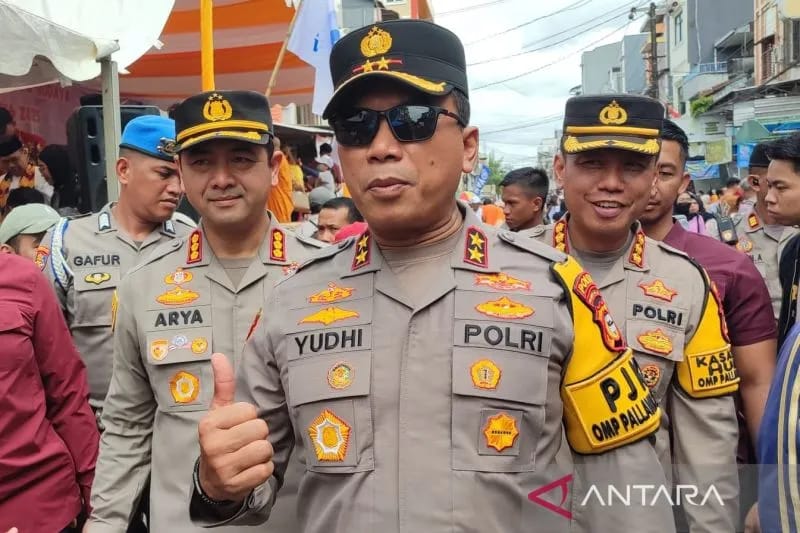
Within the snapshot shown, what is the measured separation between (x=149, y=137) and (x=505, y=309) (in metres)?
2.83

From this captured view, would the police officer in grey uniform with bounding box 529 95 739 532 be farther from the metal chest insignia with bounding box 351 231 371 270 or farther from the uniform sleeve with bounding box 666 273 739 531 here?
the metal chest insignia with bounding box 351 231 371 270

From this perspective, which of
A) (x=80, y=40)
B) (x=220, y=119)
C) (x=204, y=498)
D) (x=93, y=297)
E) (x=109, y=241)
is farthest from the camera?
(x=80, y=40)

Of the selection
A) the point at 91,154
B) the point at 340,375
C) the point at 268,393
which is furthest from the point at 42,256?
the point at 340,375

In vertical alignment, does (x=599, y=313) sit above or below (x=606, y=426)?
above

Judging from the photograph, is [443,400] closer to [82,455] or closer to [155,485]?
[155,485]

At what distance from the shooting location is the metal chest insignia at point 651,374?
8.72ft

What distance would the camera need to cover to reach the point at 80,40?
17.8 feet

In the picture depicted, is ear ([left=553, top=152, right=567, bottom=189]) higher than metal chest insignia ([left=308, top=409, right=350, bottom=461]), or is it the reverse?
ear ([left=553, top=152, right=567, bottom=189])

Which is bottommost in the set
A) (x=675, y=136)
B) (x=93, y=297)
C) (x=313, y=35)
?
(x=93, y=297)

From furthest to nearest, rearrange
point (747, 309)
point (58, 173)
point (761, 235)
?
point (58, 173) → point (761, 235) → point (747, 309)

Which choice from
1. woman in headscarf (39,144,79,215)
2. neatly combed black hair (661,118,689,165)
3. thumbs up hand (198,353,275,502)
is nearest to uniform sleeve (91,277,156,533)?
thumbs up hand (198,353,275,502)

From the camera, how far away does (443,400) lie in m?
1.82

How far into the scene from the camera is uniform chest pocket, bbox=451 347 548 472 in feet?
5.86

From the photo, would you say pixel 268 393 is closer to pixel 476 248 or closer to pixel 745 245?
pixel 476 248
